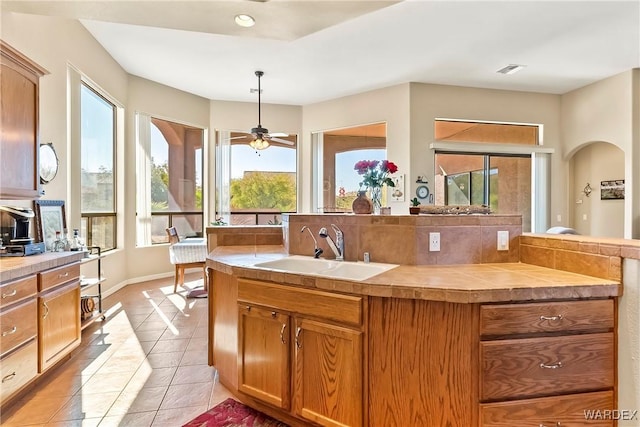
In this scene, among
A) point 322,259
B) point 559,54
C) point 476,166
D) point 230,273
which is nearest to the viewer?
point 230,273

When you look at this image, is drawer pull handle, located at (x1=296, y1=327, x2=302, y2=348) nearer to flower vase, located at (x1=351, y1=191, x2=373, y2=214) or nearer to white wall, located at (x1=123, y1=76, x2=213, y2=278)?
flower vase, located at (x1=351, y1=191, x2=373, y2=214)

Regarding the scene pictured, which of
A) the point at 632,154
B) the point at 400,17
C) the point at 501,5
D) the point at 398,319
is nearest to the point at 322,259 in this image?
the point at 398,319

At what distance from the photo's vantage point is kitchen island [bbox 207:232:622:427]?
4.87ft

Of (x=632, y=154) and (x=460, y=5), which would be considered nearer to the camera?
(x=460, y=5)

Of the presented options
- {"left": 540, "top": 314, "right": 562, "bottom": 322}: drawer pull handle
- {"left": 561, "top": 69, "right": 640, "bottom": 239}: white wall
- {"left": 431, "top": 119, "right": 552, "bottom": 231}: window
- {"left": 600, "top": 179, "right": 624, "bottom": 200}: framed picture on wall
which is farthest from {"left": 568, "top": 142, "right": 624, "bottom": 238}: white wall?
{"left": 540, "top": 314, "right": 562, "bottom": 322}: drawer pull handle

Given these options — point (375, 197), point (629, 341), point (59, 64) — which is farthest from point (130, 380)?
point (59, 64)

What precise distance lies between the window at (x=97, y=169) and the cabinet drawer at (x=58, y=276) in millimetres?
1747

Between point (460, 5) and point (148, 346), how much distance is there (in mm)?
4606

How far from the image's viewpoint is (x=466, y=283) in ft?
5.19

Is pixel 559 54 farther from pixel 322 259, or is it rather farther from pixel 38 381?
pixel 38 381

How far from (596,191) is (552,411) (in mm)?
6179

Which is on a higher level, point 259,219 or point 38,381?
point 259,219

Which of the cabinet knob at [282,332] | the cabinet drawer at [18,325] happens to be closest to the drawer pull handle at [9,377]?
the cabinet drawer at [18,325]

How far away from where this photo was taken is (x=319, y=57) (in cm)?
486
